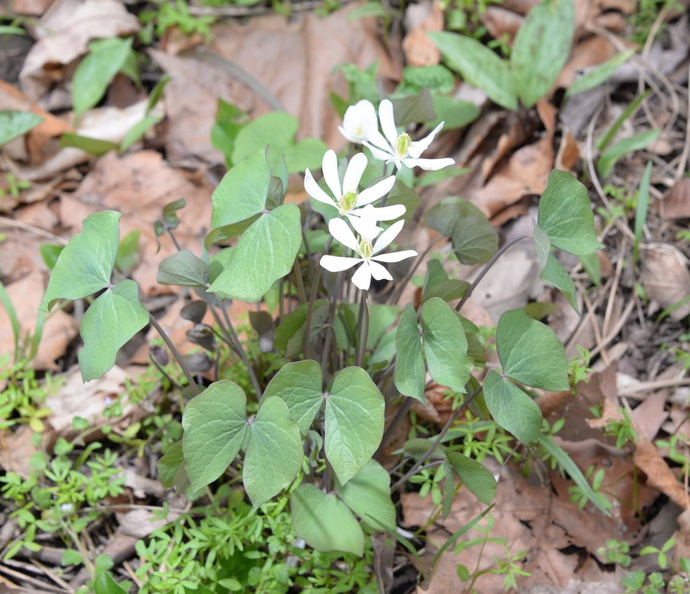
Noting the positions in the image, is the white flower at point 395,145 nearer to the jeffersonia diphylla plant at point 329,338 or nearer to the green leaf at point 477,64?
the jeffersonia diphylla plant at point 329,338

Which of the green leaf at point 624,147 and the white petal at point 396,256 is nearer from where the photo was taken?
the white petal at point 396,256

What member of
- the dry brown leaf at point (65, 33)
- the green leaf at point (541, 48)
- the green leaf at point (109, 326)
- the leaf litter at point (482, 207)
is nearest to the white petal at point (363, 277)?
the green leaf at point (109, 326)

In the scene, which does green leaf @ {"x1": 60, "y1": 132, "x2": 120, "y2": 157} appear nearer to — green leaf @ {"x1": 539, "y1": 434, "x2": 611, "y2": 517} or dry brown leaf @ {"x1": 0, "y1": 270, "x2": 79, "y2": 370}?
dry brown leaf @ {"x1": 0, "y1": 270, "x2": 79, "y2": 370}

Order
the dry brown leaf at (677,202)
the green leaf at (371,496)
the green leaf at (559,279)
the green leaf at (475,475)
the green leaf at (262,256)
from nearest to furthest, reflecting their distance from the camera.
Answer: the green leaf at (262,256), the green leaf at (559,279), the green leaf at (475,475), the green leaf at (371,496), the dry brown leaf at (677,202)

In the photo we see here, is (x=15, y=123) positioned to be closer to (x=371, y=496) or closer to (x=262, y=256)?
(x=262, y=256)

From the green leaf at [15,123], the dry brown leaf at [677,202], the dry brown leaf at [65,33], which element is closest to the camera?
the dry brown leaf at [677,202]

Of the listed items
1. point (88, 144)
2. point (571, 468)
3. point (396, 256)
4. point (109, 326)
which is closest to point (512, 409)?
point (396, 256)
